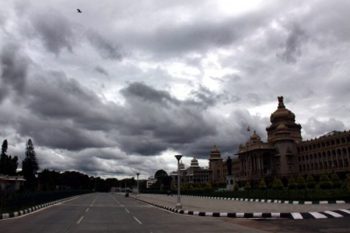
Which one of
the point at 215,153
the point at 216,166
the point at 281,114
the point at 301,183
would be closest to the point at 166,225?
the point at 301,183

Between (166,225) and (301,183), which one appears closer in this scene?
(166,225)

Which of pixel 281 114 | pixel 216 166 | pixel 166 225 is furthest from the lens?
pixel 216 166

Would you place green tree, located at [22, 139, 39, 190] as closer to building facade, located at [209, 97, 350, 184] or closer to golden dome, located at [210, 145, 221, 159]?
building facade, located at [209, 97, 350, 184]

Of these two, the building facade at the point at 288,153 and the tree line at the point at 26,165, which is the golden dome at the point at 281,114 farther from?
the tree line at the point at 26,165

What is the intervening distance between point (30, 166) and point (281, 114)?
256ft

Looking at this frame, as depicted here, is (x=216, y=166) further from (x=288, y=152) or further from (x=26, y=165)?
(x=26, y=165)

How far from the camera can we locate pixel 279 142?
118 meters

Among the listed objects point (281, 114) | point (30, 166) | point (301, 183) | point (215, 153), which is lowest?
point (301, 183)

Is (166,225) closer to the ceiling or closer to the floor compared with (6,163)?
closer to the floor

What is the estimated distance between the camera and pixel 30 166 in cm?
11600

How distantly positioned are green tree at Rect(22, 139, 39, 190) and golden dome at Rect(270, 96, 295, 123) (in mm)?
74970

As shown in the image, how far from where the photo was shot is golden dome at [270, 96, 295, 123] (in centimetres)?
12525

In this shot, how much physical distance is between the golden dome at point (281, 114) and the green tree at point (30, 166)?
75.0 meters

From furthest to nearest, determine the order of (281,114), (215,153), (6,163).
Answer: (215,153)
(281,114)
(6,163)
